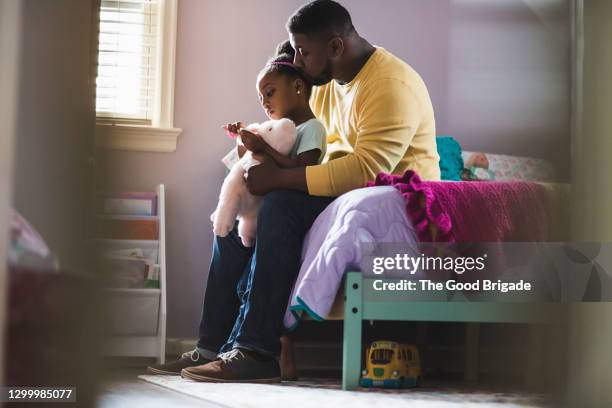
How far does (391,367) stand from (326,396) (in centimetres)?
24

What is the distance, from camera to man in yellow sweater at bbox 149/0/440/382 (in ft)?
4.42

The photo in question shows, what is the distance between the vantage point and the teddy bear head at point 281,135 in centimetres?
147

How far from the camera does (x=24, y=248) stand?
465 millimetres

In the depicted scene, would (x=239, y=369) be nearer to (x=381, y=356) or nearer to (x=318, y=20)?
(x=381, y=356)

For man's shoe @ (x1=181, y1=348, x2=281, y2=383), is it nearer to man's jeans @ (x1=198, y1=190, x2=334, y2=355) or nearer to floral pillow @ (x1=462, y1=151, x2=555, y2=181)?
man's jeans @ (x1=198, y1=190, x2=334, y2=355)

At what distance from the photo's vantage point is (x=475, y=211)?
4.42ft

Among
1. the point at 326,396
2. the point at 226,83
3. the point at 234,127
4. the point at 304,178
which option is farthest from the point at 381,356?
the point at 226,83

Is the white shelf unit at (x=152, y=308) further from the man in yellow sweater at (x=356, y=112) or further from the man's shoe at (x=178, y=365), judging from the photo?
the man in yellow sweater at (x=356, y=112)

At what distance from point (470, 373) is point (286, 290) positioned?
0.62m

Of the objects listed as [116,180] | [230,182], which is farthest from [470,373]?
[116,180]

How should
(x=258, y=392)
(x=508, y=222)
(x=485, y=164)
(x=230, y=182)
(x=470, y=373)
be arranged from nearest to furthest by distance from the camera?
(x=258, y=392) < (x=508, y=222) < (x=230, y=182) < (x=470, y=373) < (x=485, y=164)

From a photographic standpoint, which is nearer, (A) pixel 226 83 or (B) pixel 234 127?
(B) pixel 234 127

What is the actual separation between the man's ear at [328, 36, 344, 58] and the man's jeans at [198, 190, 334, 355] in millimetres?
286

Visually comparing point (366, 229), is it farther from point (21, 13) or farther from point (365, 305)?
point (21, 13)
